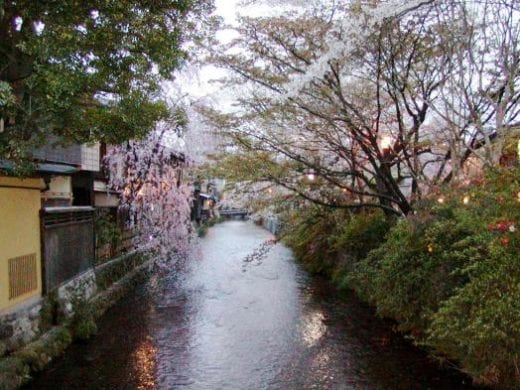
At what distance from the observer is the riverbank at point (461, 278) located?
706 centimetres

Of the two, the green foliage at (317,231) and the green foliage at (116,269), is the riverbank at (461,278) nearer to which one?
the green foliage at (317,231)

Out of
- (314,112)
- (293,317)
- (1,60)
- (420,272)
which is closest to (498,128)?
(420,272)

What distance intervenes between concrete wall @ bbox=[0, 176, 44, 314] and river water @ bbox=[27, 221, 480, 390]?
1603mm

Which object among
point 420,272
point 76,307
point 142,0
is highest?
point 142,0

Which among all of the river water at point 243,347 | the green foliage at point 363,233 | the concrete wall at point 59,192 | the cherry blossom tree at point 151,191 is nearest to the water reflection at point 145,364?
the river water at point 243,347

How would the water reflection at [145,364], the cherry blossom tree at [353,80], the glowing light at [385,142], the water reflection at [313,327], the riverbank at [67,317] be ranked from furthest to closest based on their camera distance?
the glowing light at [385,142] → the water reflection at [313,327] → the cherry blossom tree at [353,80] → the water reflection at [145,364] → the riverbank at [67,317]

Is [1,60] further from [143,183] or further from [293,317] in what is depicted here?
[143,183]

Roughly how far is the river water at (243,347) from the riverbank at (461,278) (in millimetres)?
726

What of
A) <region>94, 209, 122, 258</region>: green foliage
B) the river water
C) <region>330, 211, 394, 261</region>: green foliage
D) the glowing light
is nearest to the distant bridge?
<region>330, 211, 394, 261</region>: green foliage

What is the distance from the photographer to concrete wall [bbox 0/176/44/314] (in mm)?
9011

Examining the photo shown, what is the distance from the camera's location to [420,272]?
1041 centimetres

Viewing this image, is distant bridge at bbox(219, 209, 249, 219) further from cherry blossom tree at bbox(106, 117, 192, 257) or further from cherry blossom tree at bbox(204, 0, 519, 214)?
cherry blossom tree at bbox(204, 0, 519, 214)

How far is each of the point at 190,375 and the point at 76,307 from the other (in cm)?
393

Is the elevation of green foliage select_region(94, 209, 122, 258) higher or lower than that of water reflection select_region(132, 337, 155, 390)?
higher
